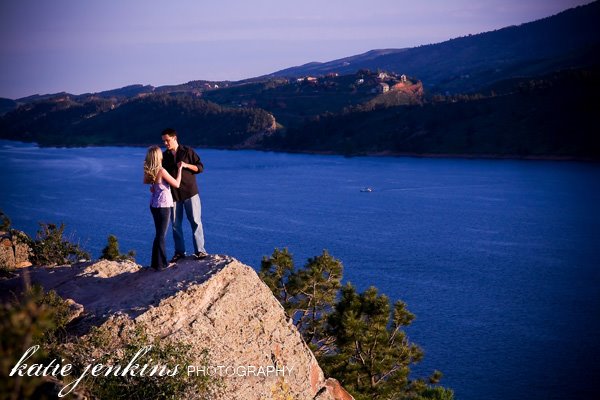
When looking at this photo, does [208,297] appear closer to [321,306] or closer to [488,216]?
[321,306]

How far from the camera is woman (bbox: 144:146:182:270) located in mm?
8352

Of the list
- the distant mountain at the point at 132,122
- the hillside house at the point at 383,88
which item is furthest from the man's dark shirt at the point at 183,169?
the hillside house at the point at 383,88

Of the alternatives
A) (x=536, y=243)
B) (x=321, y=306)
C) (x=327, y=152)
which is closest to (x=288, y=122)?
(x=327, y=152)

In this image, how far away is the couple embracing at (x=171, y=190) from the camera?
27.6 feet

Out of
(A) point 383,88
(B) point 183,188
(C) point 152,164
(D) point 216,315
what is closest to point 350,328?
(B) point 183,188

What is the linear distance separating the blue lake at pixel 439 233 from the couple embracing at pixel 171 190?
45.0 feet

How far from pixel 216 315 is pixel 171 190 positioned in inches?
85.3

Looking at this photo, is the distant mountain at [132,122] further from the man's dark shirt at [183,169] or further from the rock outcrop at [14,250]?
the man's dark shirt at [183,169]

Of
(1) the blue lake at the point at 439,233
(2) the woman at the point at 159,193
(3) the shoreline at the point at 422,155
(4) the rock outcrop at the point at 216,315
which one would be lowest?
(1) the blue lake at the point at 439,233

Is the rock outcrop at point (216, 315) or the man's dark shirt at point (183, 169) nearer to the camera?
the rock outcrop at point (216, 315)

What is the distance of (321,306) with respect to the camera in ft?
56.7

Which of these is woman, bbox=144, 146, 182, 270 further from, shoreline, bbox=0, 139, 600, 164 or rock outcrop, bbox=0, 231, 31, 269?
shoreline, bbox=0, 139, 600, 164

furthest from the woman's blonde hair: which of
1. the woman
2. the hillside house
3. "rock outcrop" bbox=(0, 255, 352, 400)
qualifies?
the hillside house

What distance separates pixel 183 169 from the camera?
8.76 m
